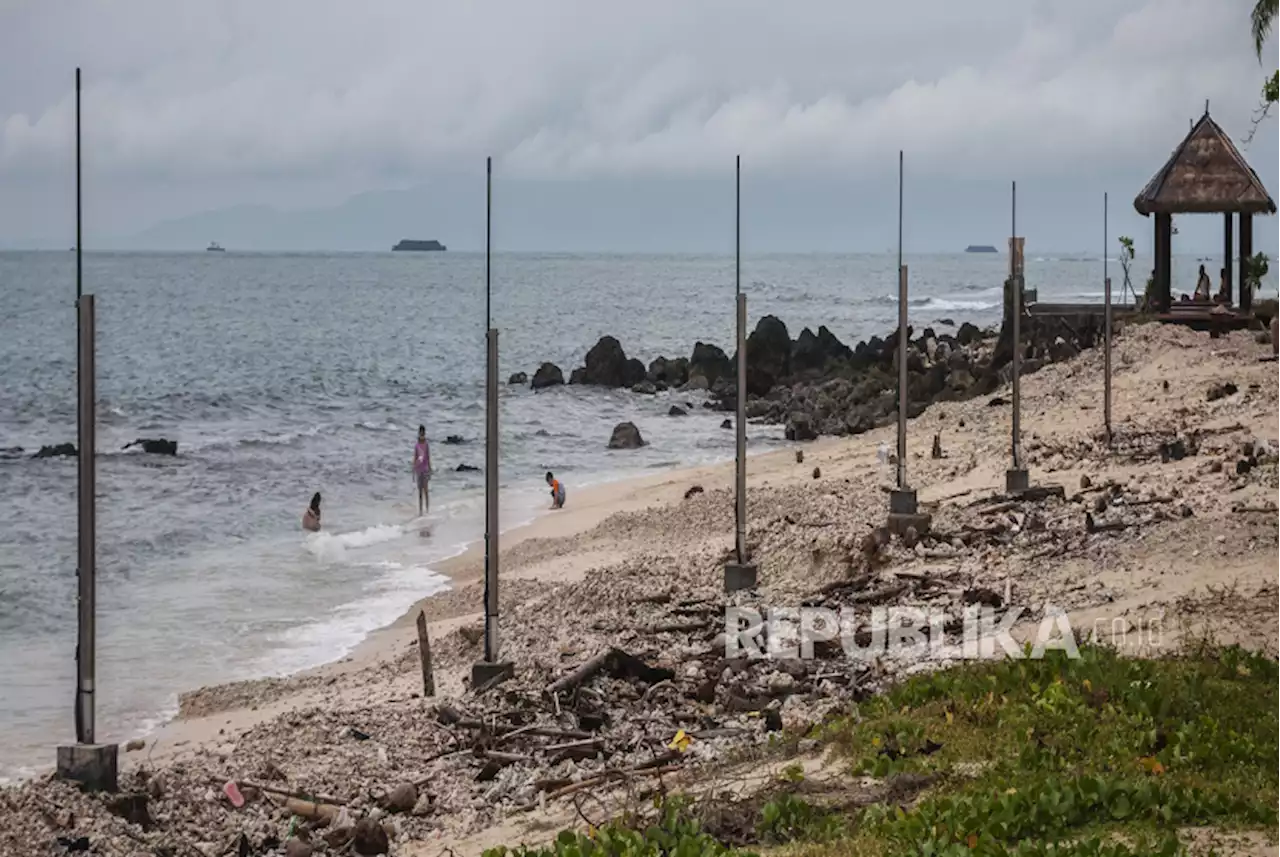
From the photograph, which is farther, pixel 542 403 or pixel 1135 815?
pixel 542 403


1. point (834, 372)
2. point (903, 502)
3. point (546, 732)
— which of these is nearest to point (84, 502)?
point (546, 732)

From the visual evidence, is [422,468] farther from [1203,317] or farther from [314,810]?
[314,810]

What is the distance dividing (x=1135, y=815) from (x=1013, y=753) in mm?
1139

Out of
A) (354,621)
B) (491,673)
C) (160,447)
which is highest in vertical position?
(160,447)

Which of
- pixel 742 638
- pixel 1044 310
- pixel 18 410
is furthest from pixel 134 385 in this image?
pixel 742 638

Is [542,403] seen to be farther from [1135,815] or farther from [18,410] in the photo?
[1135,815]

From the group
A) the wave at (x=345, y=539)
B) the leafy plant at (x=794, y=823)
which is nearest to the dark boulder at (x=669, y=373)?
the wave at (x=345, y=539)

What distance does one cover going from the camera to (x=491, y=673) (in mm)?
12250

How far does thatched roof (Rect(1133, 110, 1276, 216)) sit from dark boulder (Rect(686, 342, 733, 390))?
1807cm

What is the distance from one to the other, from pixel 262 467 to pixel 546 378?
1810cm

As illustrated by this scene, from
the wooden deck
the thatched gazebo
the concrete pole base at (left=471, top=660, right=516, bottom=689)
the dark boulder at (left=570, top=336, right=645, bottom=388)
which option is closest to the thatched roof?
the thatched gazebo

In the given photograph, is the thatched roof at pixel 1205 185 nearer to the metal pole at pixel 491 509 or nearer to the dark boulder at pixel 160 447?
the dark boulder at pixel 160 447

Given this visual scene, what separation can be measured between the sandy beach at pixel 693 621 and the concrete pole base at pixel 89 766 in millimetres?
146

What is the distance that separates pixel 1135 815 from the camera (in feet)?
24.6
